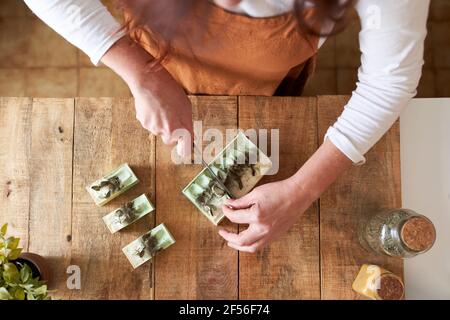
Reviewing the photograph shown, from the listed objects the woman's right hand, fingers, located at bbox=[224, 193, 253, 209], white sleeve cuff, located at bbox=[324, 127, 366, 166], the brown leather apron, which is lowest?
fingers, located at bbox=[224, 193, 253, 209]

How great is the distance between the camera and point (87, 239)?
1.02m

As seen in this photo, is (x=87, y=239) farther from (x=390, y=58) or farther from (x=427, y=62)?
(x=427, y=62)

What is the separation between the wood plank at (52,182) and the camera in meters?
1.02

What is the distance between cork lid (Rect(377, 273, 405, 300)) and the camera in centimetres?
94

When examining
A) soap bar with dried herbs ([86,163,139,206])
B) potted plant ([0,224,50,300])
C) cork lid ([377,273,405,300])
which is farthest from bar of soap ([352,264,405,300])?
potted plant ([0,224,50,300])

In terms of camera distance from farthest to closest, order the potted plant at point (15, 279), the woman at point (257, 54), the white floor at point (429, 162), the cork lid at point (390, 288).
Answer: the white floor at point (429, 162) → the cork lid at point (390, 288) → the potted plant at point (15, 279) → the woman at point (257, 54)

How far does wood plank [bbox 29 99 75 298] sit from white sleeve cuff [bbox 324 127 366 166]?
0.59 m

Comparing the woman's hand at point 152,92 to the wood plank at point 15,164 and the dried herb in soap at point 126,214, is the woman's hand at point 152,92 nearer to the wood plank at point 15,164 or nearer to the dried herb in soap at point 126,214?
the dried herb in soap at point 126,214

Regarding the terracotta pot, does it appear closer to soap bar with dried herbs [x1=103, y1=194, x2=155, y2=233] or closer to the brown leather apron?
soap bar with dried herbs [x1=103, y1=194, x2=155, y2=233]

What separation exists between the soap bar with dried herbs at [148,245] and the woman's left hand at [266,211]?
0.14m

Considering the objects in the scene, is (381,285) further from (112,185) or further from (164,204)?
(112,185)

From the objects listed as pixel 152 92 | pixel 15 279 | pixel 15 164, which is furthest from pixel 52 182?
pixel 152 92

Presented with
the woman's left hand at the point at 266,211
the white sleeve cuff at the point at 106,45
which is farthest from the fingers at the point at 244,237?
the white sleeve cuff at the point at 106,45
